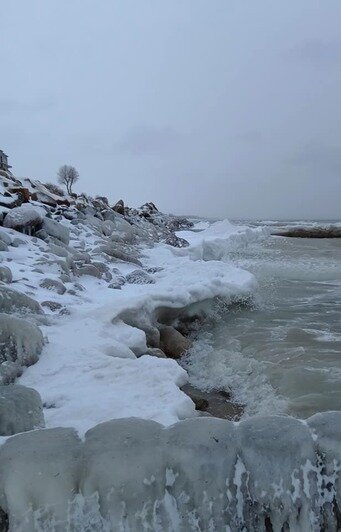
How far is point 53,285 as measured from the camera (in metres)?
6.15

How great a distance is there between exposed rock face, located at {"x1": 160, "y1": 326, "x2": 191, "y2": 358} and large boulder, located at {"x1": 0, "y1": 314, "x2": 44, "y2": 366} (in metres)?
2.42

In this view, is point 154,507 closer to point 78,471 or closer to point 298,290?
point 78,471

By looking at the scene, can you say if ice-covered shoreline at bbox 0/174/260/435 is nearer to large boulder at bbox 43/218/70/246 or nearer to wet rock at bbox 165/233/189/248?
large boulder at bbox 43/218/70/246

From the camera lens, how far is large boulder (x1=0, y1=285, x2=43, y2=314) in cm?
457

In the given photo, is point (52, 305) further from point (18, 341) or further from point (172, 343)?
point (172, 343)

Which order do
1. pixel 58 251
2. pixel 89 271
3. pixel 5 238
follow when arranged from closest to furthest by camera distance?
pixel 89 271, pixel 5 238, pixel 58 251

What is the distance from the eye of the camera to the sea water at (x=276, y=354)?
4.58 meters

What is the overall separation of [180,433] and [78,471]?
0.48 metres

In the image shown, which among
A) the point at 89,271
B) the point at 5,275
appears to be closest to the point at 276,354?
the point at 89,271

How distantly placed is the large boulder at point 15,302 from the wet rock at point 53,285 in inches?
41.0

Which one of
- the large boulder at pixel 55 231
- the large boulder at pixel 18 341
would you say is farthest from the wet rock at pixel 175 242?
the large boulder at pixel 18 341

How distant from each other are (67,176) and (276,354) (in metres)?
38.5

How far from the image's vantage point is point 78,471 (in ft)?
6.20

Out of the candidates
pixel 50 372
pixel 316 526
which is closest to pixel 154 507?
pixel 316 526
